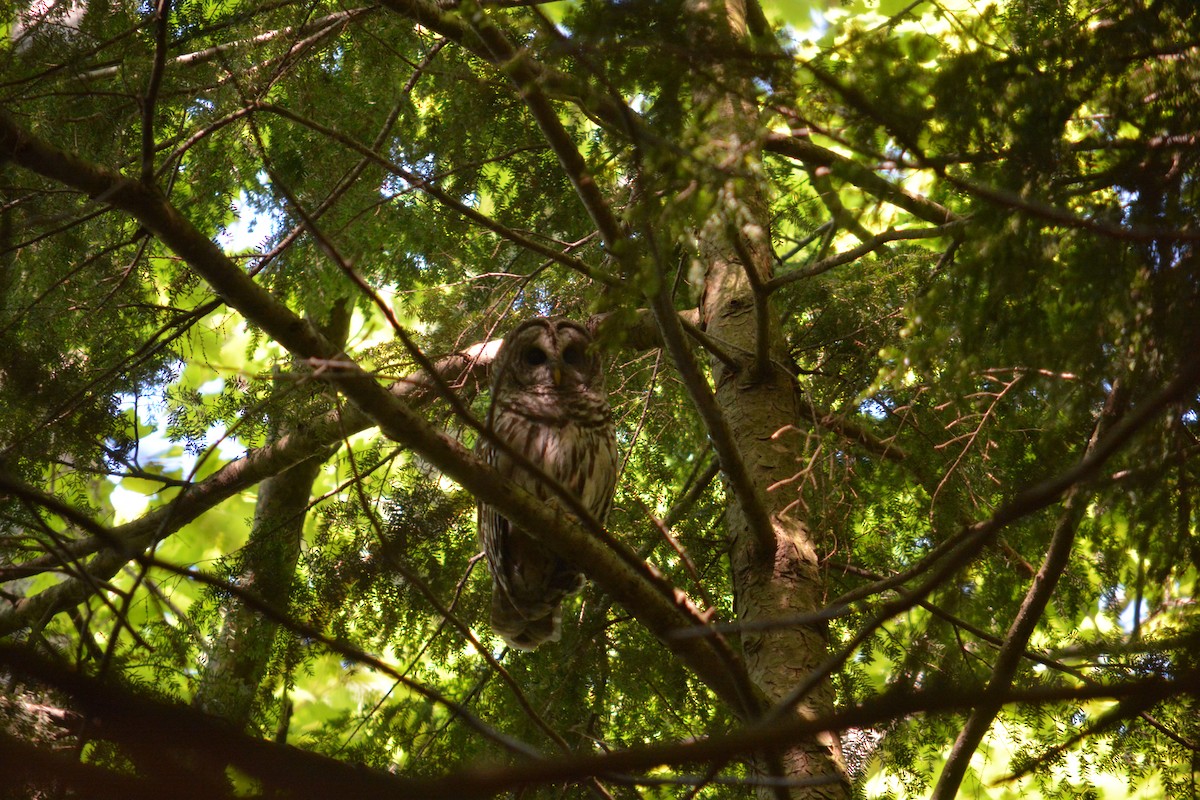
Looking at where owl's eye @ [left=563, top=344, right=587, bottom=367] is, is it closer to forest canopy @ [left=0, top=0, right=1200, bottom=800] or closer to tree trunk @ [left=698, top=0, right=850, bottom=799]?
forest canopy @ [left=0, top=0, right=1200, bottom=800]

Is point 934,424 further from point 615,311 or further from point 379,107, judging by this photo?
point 379,107

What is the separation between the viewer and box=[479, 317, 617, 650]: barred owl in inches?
157

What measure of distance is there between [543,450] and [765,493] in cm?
107

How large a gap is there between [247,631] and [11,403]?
1.23 meters

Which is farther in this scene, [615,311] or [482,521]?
[482,521]

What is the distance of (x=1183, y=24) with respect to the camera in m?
1.99

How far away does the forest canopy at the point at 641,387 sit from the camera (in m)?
1.88

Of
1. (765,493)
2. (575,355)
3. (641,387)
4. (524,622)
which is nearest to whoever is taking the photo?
(765,493)

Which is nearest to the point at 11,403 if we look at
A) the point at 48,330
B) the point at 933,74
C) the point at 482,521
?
the point at 48,330

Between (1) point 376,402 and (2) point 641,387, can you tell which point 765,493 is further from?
(1) point 376,402

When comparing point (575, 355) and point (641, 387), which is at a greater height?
point (641, 387)

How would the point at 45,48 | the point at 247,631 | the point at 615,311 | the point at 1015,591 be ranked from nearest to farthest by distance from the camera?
the point at 615,311, the point at 45,48, the point at 247,631, the point at 1015,591

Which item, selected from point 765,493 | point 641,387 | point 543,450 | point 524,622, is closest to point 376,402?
point 765,493

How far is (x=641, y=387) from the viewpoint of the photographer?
15.6 feet
